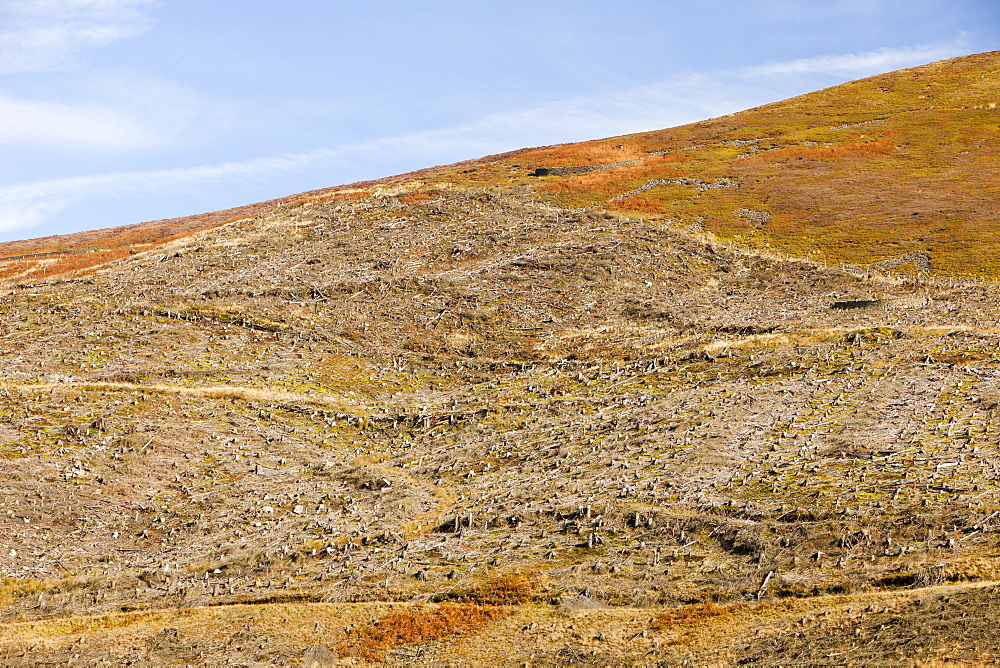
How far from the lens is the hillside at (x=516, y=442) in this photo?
73.0ft

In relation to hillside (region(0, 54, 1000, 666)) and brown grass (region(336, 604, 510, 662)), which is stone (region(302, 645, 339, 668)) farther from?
brown grass (region(336, 604, 510, 662))

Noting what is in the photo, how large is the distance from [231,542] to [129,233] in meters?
87.7

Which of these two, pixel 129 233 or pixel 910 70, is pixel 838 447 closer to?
pixel 129 233

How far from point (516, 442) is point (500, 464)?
2250 mm

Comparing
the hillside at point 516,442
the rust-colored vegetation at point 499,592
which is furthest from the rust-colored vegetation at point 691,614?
the rust-colored vegetation at point 499,592

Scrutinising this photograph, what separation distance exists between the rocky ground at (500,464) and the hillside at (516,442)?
6.3 inches

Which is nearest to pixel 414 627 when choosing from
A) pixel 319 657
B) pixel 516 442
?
pixel 319 657

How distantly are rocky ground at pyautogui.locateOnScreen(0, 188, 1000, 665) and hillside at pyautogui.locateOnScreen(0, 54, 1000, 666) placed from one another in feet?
0.52

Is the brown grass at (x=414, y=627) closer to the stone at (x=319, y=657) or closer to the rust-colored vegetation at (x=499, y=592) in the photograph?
the stone at (x=319, y=657)

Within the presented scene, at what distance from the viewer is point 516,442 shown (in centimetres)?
3841

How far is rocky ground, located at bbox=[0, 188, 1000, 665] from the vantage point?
22.0 metres

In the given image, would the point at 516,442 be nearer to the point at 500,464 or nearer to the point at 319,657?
the point at 500,464

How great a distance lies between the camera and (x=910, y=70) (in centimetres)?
13138

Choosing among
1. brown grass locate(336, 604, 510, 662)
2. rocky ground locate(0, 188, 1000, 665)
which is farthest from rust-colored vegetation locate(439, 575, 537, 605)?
brown grass locate(336, 604, 510, 662)
